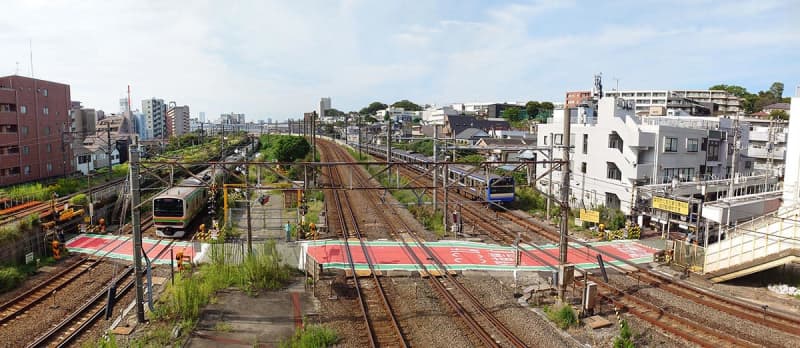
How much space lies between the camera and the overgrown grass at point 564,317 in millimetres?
9977

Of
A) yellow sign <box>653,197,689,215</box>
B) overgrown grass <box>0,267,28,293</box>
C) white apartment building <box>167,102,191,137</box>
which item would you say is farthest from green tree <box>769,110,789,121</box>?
white apartment building <box>167,102,191,137</box>

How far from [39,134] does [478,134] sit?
3711cm

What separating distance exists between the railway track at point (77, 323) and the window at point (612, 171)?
1958 centimetres

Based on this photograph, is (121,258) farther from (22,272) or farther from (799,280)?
(799,280)

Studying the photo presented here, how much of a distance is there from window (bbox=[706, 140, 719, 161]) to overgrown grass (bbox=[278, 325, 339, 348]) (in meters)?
21.7

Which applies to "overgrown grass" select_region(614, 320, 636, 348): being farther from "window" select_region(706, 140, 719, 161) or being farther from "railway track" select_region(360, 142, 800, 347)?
"window" select_region(706, 140, 719, 161)

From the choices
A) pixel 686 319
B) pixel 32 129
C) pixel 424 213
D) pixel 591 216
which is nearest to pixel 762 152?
pixel 591 216

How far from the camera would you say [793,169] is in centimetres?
1667

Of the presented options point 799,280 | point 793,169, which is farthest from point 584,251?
point 793,169

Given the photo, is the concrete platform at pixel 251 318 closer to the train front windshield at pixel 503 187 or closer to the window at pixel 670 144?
the train front windshield at pixel 503 187

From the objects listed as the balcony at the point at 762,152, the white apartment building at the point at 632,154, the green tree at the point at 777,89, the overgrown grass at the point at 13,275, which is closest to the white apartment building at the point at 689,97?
the green tree at the point at 777,89

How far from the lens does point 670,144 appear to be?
21.4 m

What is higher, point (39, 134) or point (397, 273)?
point (39, 134)

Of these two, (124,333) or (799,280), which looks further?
(799,280)
